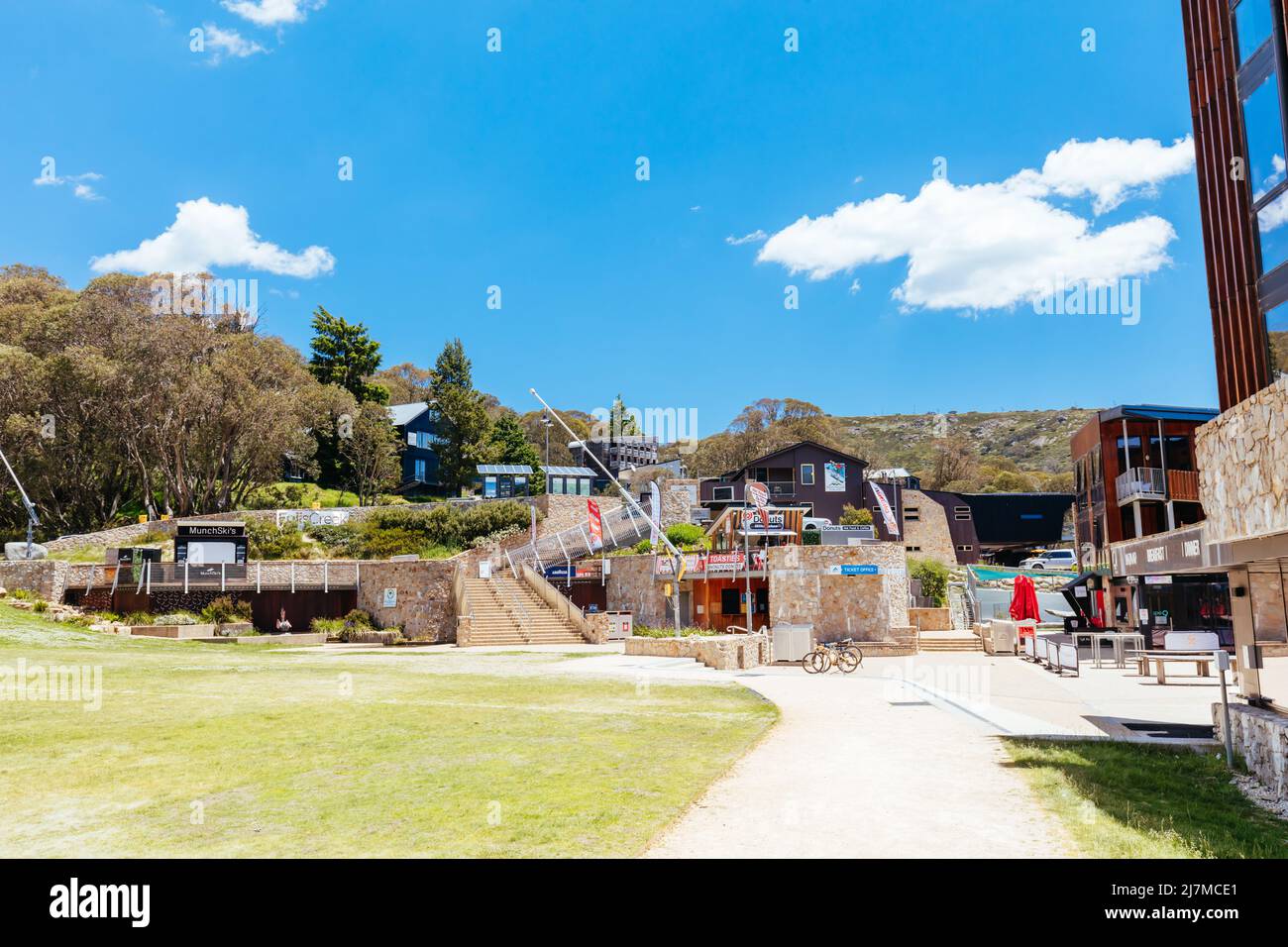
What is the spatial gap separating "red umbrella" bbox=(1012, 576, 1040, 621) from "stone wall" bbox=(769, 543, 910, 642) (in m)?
6.83

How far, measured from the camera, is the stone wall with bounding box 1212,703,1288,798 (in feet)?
26.9

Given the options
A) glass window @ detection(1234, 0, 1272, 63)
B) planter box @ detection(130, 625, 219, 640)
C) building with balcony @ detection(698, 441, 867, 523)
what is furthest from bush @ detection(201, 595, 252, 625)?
glass window @ detection(1234, 0, 1272, 63)

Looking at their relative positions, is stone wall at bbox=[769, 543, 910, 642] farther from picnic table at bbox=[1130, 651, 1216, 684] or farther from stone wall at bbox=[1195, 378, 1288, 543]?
stone wall at bbox=[1195, 378, 1288, 543]

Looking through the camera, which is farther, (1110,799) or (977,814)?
(1110,799)

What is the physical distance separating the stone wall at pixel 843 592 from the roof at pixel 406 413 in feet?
149

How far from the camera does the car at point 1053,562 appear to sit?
202 feet

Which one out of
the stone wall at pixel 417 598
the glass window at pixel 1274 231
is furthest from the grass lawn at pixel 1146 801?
the stone wall at pixel 417 598

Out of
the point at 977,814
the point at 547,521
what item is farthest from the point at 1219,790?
the point at 547,521

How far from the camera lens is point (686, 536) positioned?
48.8m

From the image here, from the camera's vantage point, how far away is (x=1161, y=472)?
31.7 m

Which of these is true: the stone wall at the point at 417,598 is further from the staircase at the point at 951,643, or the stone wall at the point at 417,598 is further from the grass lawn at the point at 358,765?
the staircase at the point at 951,643

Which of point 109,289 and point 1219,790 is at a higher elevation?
point 109,289
